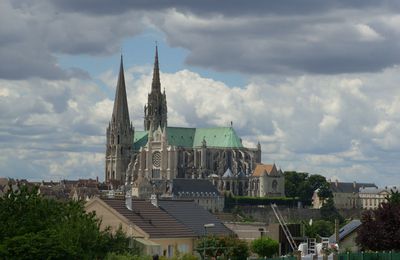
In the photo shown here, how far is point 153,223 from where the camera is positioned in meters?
54.1

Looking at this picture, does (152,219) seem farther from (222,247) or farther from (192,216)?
(192,216)

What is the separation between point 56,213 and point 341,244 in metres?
22.0

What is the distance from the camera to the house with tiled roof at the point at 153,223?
51.8m

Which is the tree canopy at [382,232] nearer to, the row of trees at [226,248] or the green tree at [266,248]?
the green tree at [266,248]

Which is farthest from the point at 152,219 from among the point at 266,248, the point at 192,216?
the point at 266,248

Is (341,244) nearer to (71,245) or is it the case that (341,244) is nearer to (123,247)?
(123,247)

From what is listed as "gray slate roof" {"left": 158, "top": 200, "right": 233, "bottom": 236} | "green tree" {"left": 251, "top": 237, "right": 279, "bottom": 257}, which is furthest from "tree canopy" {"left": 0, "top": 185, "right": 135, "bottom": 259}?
"green tree" {"left": 251, "top": 237, "right": 279, "bottom": 257}

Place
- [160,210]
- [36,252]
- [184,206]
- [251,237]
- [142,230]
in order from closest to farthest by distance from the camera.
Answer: [36,252] < [142,230] < [160,210] < [184,206] < [251,237]

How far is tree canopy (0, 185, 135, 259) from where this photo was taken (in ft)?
128

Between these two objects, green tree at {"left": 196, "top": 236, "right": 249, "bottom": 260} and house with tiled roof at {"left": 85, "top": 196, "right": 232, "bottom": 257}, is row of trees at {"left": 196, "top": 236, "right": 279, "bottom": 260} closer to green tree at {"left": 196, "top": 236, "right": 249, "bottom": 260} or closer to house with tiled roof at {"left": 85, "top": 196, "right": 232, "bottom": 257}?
green tree at {"left": 196, "top": 236, "right": 249, "bottom": 260}

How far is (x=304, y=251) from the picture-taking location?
147 ft

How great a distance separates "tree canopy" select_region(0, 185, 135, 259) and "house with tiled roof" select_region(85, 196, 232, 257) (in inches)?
207

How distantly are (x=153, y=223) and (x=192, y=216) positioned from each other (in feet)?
19.6

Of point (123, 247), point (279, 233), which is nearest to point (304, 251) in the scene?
point (123, 247)
